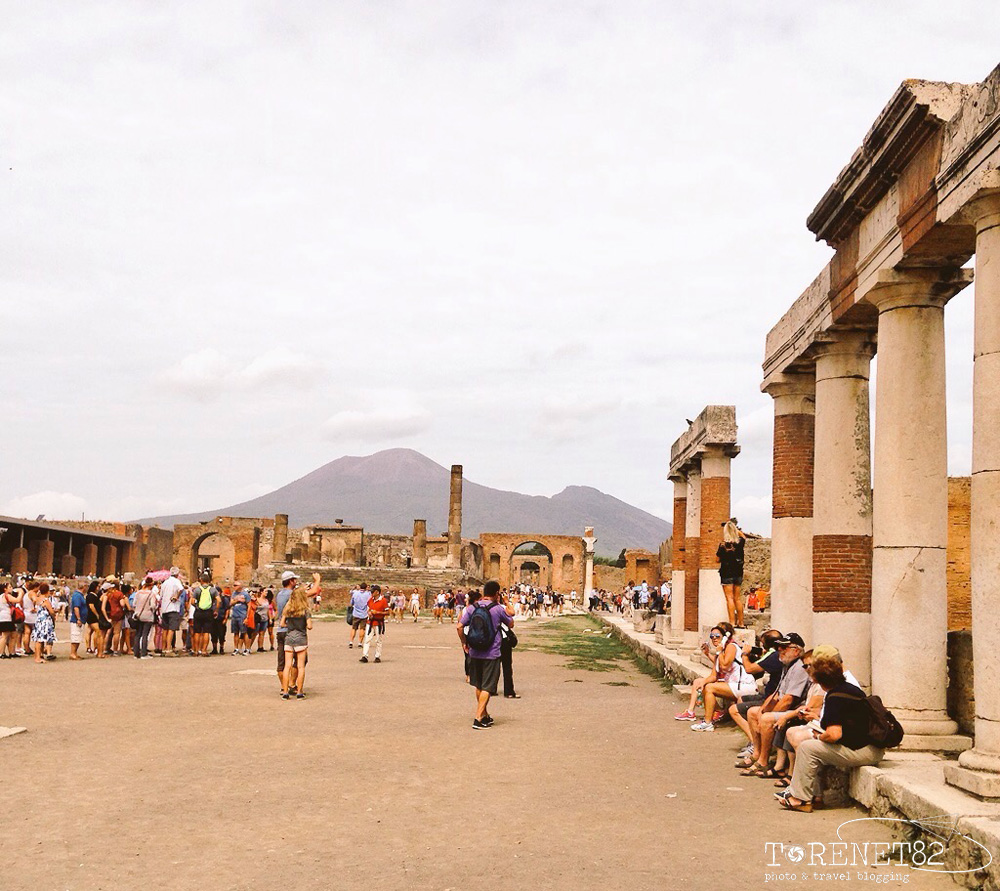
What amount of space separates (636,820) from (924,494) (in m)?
3.70

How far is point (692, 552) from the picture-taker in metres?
20.0

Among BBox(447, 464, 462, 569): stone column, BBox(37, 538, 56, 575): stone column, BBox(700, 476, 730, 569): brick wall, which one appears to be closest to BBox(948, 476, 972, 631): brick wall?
BBox(700, 476, 730, 569): brick wall

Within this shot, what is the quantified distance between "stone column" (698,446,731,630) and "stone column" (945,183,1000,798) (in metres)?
11.1

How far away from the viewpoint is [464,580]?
2258 inches

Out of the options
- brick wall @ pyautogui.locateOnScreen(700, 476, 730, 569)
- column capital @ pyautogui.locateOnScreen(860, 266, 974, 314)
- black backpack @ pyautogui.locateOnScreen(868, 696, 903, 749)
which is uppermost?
column capital @ pyautogui.locateOnScreen(860, 266, 974, 314)

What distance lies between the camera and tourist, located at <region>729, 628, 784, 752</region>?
30.4ft

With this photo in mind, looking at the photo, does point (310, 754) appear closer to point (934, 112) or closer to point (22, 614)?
point (934, 112)

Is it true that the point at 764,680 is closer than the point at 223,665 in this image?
Yes

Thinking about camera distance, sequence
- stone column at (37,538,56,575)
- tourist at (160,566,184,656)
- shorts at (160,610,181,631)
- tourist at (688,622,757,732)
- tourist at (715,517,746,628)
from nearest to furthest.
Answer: tourist at (688,622,757,732) → tourist at (715,517,746,628) → tourist at (160,566,184,656) → shorts at (160,610,181,631) → stone column at (37,538,56,575)

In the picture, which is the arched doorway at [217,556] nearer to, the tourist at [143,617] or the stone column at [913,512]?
the tourist at [143,617]

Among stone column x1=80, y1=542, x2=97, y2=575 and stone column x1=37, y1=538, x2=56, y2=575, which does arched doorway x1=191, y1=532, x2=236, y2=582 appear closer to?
stone column x1=80, y1=542, x2=97, y2=575

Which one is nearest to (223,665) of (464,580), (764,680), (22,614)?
(22,614)

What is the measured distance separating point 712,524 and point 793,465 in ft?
19.0

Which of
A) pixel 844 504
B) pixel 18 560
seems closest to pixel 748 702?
pixel 844 504
